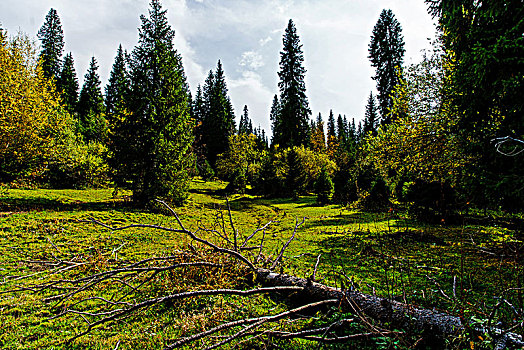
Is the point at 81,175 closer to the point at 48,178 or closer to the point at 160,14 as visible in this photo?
the point at 48,178

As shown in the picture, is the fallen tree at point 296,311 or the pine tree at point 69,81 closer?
the fallen tree at point 296,311

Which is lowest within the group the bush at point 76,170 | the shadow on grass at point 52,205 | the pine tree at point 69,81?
the shadow on grass at point 52,205

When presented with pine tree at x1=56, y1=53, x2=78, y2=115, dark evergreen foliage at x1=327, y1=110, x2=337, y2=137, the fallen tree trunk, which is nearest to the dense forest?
the fallen tree trunk

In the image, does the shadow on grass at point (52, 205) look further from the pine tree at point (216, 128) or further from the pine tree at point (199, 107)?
the pine tree at point (199, 107)

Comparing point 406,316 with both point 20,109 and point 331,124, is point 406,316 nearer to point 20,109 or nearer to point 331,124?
point 20,109

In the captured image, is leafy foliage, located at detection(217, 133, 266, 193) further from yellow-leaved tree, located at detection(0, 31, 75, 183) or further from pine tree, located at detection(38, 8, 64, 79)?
pine tree, located at detection(38, 8, 64, 79)

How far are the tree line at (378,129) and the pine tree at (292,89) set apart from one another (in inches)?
300

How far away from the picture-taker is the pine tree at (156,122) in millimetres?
14562

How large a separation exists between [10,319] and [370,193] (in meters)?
15.8

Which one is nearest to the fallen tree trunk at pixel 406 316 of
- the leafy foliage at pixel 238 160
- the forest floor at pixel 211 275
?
the forest floor at pixel 211 275

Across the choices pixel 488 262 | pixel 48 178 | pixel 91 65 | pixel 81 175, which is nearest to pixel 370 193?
pixel 488 262

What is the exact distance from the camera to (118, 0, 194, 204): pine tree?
1456cm

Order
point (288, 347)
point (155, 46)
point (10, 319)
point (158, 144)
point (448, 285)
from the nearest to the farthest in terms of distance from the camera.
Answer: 1. point (288, 347)
2. point (10, 319)
3. point (448, 285)
4. point (158, 144)
5. point (155, 46)

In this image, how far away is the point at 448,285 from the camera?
15.6 ft
